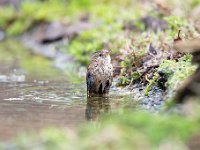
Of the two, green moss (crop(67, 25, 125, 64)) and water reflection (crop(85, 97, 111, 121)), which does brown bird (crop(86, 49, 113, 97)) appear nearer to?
water reflection (crop(85, 97, 111, 121))

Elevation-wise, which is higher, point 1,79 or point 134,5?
point 134,5

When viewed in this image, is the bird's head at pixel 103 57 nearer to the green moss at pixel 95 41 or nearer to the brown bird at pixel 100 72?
the brown bird at pixel 100 72

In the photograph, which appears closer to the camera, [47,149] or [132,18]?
[47,149]

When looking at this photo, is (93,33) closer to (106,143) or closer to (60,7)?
(60,7)

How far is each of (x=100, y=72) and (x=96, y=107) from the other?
2.60 feet

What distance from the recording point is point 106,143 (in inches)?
199

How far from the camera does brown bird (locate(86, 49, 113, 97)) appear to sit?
29.9 ft

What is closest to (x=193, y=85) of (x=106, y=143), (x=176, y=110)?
(x=176, y=110)

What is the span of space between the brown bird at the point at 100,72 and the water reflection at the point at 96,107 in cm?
17

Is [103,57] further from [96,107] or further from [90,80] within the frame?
[96,107]

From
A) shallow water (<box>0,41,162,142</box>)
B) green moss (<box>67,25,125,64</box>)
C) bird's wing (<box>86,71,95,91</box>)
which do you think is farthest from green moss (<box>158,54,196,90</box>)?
green moss (<box>67,25,125,64</box>)

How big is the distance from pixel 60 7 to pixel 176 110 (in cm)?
1807

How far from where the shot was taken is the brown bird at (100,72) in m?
9.10

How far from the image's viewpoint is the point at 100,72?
9.14 m
